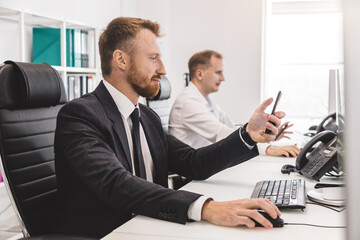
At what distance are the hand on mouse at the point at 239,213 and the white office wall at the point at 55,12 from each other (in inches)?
88.6

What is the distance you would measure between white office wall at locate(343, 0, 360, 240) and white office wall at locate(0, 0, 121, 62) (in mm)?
2833

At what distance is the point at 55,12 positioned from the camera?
11.9 ft

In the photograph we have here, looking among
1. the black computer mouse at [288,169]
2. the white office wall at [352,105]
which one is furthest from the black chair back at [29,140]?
the white office wall at [352,105]

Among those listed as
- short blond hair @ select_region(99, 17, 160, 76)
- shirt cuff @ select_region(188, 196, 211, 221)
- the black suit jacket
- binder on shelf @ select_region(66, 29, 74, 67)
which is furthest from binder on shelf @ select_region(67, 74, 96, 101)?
shirt cuff @ select_region(188, 196, 211, 221)

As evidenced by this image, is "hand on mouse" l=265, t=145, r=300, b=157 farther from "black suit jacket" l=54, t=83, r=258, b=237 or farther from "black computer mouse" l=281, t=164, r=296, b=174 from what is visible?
"black suit jacket" l=54, t=83, r=258, b=237

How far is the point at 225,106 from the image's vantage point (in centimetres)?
505

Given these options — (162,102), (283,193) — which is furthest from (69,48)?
(283,193)

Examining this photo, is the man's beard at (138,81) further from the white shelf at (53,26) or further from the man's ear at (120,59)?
the white shelf at (53,26)

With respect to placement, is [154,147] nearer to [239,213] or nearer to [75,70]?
[239,213]

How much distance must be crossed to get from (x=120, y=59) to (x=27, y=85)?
1.17 feet

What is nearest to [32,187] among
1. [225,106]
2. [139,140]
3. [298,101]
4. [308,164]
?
[139,140]

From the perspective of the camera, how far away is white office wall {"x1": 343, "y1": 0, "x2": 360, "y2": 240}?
31 centimetres

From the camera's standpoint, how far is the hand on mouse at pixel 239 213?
107 centimetres

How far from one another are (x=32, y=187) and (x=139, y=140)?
0.39 metres
